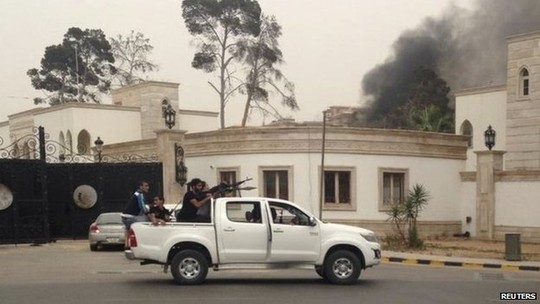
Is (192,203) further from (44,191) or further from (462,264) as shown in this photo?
(44,191)

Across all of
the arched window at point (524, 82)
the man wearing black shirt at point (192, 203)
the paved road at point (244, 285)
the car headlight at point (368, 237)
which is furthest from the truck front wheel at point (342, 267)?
the arched window at point (524, 82)

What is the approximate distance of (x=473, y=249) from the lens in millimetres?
21281

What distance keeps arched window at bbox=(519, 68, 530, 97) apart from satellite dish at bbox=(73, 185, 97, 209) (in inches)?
805

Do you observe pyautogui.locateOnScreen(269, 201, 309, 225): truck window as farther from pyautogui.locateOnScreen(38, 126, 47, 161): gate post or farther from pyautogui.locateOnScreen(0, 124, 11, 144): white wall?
pyautogui.locateOnScreen(0, 124, 11, 144): white wall

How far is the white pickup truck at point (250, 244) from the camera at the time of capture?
A: 11.9 m

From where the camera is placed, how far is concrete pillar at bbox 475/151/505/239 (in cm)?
2542

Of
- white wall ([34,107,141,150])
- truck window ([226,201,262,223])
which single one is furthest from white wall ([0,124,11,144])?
truck window ([226,201,262,223])

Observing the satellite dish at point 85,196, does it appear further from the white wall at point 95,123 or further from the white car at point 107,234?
the white wall at point 95,123

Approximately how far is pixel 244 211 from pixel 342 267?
215 cm

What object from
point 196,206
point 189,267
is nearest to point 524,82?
point 196,206

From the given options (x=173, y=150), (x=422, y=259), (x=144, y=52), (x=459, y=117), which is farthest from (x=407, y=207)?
(x=144, y=52)

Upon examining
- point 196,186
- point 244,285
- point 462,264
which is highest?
point 196,186

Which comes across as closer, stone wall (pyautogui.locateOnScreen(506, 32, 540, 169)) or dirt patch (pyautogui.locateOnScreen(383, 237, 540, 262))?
dirt patch (pyautogui.locateOnScreen(383, 237, 540, 262))

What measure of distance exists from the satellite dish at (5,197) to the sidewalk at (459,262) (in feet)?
42.5
